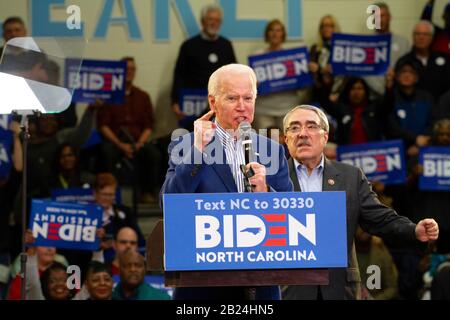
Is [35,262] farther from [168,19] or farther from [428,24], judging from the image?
[428,24]

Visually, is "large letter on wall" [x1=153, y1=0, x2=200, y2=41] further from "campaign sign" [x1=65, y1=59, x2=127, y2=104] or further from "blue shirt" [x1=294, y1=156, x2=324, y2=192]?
"blue shirt" [x1=294, y1=156, x2=324, y2=192]

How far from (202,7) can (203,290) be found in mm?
3864

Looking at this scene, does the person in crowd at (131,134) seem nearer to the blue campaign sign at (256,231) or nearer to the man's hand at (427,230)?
the man's hand at (427,230)

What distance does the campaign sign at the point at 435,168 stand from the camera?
25.7 feet

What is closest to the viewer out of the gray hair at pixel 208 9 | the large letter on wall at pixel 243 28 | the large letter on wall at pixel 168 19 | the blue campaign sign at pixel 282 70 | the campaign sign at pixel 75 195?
the campaign sign at pixel 75 195

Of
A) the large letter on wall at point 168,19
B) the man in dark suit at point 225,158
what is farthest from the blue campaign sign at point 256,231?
the large letter on wall at point 168,19

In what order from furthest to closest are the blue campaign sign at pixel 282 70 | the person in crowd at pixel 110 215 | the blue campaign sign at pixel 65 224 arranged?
the blue campaign sign at pixel 282 70
the person in crowd at pixel 110 215
the blue campaign sign at pixel 65 224

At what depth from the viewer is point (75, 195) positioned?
7570mm

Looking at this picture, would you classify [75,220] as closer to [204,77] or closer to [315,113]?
[204,77]

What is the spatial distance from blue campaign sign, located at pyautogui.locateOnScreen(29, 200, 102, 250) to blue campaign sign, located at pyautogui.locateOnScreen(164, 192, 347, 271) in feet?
8.14

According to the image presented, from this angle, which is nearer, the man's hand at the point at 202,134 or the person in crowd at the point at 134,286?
the man's hand at the point at 202,134

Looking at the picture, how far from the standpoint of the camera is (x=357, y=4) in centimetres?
884

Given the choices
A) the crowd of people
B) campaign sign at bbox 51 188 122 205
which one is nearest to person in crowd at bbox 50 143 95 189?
the crowd of people

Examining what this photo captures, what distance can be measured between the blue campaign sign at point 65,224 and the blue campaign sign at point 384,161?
149 centimetres
